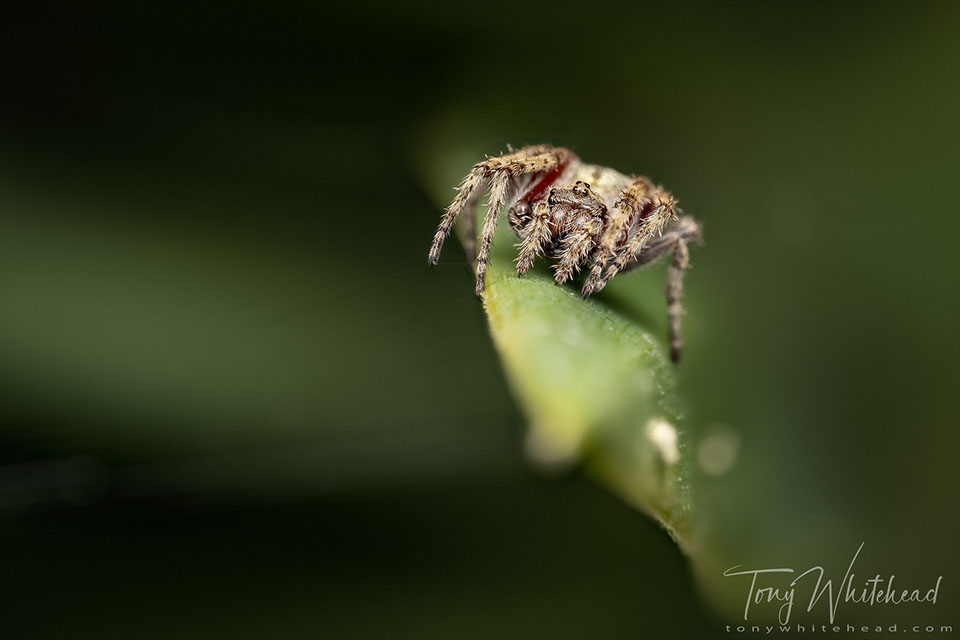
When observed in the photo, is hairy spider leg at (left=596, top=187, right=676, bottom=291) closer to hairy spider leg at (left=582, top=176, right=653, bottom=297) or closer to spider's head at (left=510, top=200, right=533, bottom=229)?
hairy spider leg at (left=582, top=176, right=653, bottom=297)

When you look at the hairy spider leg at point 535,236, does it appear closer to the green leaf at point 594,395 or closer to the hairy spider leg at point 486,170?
the hairy spider leg at point 486,170

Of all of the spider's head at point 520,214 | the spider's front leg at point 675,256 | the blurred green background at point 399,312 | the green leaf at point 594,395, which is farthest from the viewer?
the spider's head at point 520,214

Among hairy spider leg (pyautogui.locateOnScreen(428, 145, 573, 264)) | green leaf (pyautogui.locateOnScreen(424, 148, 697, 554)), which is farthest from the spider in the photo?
green leaf (pyautogui.locateOnScreen(424, 148, 697, 554))

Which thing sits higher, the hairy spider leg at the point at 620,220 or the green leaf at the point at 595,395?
the hairy spider leg at the point at 620,220

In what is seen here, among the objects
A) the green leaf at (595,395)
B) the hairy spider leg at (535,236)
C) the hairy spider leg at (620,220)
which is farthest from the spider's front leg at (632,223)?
the green leaf at (595,395)

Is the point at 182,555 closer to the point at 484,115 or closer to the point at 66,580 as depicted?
the point at 66,580

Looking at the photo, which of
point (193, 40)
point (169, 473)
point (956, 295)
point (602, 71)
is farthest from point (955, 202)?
point (169, 473)

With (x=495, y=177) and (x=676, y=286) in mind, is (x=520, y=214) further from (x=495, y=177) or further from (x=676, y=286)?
(x=676, y=286)

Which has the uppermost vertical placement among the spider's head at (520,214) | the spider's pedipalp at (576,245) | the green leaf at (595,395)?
the spider's head at (520,214)

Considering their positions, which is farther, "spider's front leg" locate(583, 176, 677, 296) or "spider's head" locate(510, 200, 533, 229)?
"spider's head" locate(510, 200, 533, 229)
